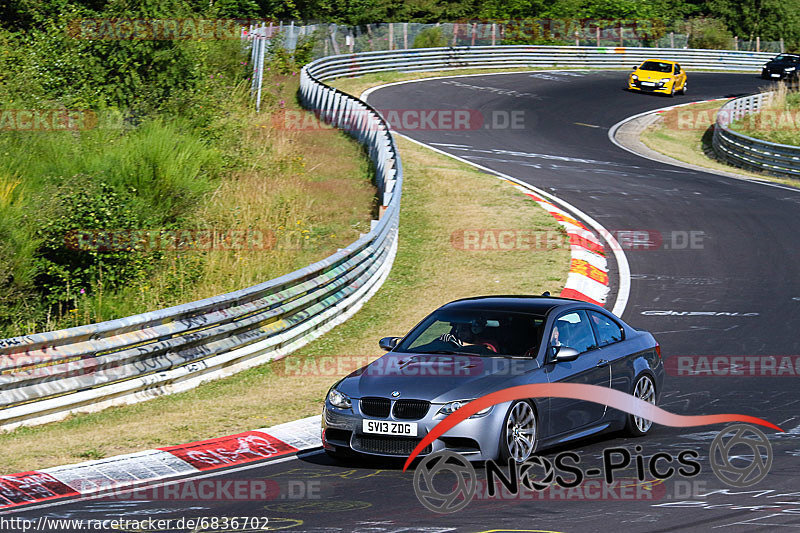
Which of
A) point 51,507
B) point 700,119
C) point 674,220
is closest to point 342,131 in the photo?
point 674,220

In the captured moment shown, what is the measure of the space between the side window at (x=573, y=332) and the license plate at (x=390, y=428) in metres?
1.72

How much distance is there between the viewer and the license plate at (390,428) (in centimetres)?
791

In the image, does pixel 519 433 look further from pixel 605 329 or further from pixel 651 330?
pixel 651 330

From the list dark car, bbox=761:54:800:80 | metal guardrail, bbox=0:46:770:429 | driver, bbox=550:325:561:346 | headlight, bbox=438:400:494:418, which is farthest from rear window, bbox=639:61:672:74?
headlight, bbox=438:400:494:418

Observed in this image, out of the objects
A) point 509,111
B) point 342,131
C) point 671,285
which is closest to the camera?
point 671,285

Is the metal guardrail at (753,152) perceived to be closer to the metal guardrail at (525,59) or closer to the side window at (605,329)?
the metal guardrail at (525,59)

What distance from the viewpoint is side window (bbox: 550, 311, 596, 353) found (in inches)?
359

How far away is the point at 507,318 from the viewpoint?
915 cm

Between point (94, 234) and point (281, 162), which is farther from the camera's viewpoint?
point (281, 162)

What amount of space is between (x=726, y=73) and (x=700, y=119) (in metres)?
20.6

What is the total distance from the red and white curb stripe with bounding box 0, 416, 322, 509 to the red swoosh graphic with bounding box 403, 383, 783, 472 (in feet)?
5.93

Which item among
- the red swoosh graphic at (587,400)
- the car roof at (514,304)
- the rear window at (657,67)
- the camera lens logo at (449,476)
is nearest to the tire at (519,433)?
the red swoosh graphic at (587,400)

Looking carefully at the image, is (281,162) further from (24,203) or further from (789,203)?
(789,203)

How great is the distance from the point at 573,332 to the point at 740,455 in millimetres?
1817
